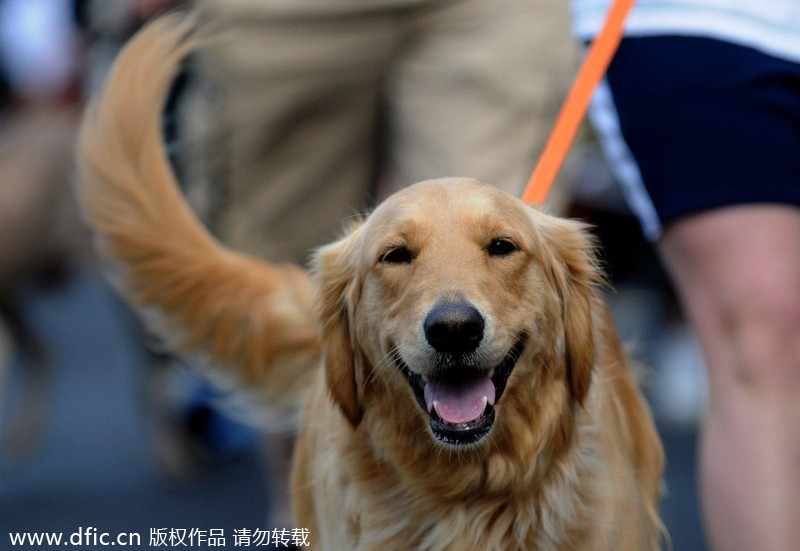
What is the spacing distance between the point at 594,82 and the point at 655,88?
14 centimetres

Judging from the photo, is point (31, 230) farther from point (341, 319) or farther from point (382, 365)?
point (382, 365)

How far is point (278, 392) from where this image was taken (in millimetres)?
3260

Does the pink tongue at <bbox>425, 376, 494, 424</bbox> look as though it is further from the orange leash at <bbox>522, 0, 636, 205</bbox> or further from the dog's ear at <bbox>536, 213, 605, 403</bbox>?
the orange leash at <bbox>522, 0, 636, 205</bbox>

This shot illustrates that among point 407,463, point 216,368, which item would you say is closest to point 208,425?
point 216,368

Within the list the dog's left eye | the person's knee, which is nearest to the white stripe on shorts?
the person's knee

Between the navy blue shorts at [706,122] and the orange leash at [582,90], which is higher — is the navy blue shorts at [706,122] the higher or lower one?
the lower one

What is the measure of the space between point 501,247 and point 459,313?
25 cm

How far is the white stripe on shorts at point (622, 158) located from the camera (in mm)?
2604

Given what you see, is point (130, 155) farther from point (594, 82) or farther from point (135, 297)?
point (594, 82)

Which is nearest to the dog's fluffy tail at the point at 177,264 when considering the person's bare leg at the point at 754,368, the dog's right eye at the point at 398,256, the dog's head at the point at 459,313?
the dog's head at the point at 459,313

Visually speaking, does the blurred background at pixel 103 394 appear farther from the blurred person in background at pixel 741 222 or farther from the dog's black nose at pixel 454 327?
the dog's black nose at pixel 454 327

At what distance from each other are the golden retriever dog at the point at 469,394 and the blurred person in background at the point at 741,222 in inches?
9.0

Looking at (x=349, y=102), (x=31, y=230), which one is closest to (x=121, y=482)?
(x=31, y=230)

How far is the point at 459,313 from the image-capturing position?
2.16 m
